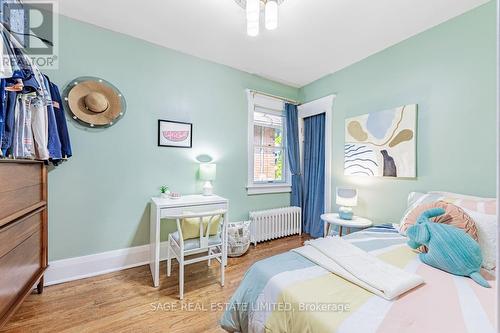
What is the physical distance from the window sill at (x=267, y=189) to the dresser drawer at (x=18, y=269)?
224 centimetres

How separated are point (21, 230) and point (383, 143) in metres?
3.30

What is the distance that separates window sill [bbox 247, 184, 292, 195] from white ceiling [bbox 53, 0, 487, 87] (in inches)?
70.9

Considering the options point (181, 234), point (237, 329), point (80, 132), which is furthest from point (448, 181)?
point (80, 132)

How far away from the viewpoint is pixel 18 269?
52.5 inches

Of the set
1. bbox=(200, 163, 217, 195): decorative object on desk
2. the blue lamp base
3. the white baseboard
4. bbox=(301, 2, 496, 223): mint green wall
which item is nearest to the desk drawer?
bbox=(200, 163, 217, 195): decorative object on desk

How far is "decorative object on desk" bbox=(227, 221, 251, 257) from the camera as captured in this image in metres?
2.53

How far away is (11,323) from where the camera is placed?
55.4 inches

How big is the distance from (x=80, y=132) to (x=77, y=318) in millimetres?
1635

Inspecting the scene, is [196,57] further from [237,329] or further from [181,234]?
[237,329]

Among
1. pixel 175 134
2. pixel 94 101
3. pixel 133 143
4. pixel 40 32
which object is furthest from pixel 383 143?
pixel 40 32

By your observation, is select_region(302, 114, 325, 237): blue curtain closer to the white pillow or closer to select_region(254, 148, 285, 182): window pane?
select_region(254, 148, 285, 182): window pane

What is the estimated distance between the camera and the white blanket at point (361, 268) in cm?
93

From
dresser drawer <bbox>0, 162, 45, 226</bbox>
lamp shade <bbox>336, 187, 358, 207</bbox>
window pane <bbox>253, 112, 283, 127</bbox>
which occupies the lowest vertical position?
lamp shade <bbox>336, 187, 358, 207</bbox>

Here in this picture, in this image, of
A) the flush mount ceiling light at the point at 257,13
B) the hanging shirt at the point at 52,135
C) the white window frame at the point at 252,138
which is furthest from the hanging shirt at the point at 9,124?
the white window frame at the point at 252,138
